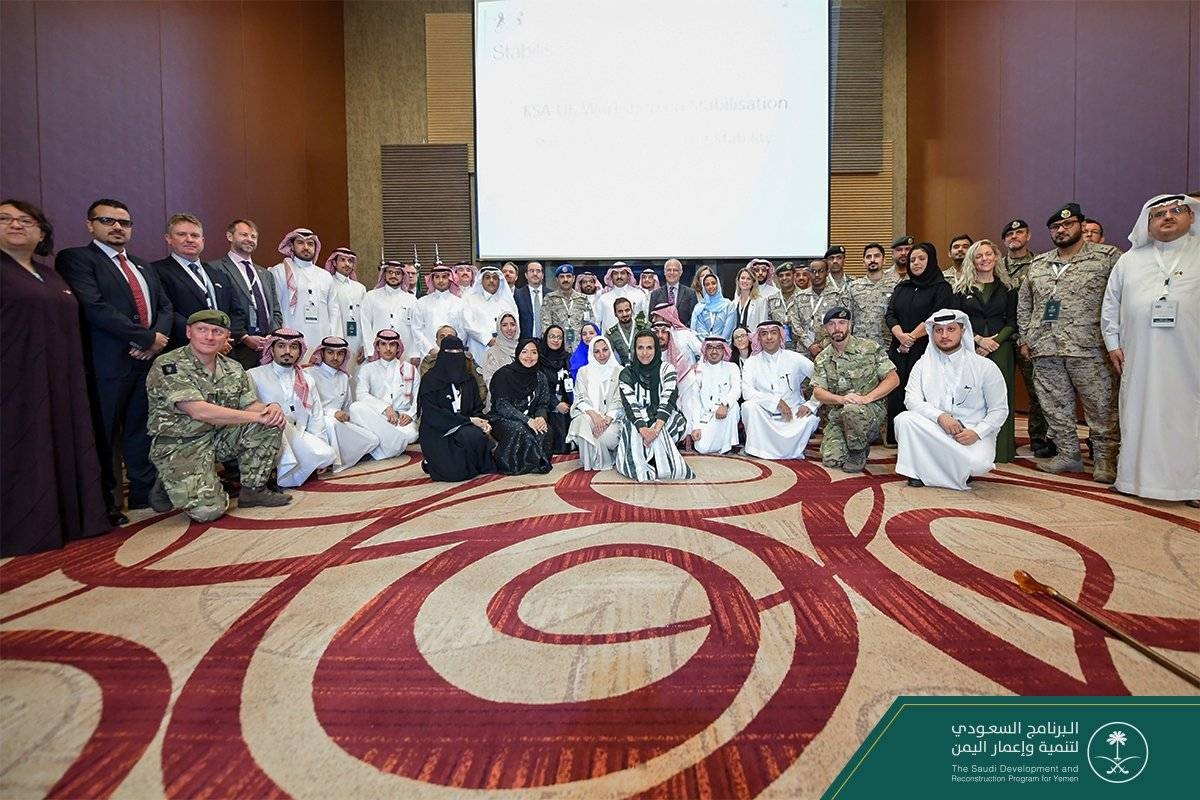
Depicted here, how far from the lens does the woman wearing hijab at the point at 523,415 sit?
13.0 feet

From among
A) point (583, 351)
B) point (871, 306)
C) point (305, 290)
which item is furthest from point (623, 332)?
point (305, 290)

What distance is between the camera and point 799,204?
7.06 m

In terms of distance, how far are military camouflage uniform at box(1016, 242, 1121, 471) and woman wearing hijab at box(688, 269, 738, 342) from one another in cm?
240

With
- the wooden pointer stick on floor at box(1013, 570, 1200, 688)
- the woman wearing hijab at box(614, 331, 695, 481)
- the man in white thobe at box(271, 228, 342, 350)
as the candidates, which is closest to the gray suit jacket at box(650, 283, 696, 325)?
the woman wearing hijab at box(614, 331, 695, 481)

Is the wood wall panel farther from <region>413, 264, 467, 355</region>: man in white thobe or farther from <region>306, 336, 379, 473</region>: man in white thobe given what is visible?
<region>413, 264, 467, 355</region>: man in white thobe

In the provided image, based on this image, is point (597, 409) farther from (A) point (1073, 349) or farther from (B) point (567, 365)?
(A) point (1073, 349)

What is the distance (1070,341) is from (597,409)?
10.7 ft

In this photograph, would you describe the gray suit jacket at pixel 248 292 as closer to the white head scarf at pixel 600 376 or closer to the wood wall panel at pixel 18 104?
the wood wall panel at pixel 18 104

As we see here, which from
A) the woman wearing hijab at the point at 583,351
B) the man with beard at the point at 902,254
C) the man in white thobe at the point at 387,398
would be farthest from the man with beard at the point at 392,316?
the man with beard at the point at 902,254

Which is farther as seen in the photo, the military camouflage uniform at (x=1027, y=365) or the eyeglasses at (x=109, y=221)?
the military camouflage uniform at (x=1027, y=365)

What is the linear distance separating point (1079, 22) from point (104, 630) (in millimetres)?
8106

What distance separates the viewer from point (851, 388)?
4066 mm

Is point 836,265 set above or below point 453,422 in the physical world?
above

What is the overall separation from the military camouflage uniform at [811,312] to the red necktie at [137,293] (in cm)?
496
